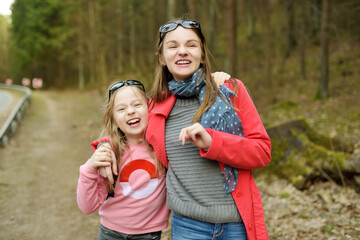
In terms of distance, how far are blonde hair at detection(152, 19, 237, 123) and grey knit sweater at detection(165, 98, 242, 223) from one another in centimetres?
12

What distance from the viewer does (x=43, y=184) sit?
633cm

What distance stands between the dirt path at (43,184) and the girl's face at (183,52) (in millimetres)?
3415

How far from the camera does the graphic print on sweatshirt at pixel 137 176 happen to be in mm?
2209

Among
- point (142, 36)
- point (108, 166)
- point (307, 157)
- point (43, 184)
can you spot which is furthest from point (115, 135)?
point (142, 36)

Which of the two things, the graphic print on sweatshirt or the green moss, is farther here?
the green moss

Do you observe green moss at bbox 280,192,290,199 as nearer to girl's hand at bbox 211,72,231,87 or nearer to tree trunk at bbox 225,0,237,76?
girl's hand at bbox 211,72,231,87

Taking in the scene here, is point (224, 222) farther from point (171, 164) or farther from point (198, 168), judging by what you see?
point (171, 164)

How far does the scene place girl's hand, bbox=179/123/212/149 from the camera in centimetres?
163

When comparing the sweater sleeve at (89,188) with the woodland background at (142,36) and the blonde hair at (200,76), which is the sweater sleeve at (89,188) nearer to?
the blonde hair at (200,76)

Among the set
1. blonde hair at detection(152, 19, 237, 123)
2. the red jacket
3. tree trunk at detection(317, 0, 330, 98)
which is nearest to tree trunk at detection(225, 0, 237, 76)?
tree trunk at detection(317, 0, 330, 98)

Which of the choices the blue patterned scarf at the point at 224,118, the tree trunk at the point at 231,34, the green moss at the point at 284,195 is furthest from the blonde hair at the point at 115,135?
the tree trunk at the point at 231,34

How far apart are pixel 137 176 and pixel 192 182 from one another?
0.51m

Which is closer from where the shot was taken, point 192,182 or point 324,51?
point 192,182

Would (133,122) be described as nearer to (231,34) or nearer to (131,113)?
(131,113)
